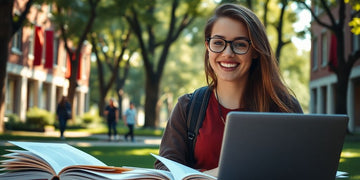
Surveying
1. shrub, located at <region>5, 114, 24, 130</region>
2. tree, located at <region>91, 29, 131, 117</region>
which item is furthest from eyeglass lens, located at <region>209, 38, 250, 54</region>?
tree, located at <region>91, 29, 131, 117</region>

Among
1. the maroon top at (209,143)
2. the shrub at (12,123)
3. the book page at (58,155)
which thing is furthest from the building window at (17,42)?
the book page at (58,155)

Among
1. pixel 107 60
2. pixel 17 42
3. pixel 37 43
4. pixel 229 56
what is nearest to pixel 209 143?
pixel 229 56

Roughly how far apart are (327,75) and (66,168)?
33621 millimetres

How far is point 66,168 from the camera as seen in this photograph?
7.35ft

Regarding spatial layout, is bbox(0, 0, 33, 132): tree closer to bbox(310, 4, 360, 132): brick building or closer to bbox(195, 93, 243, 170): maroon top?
bbox(195, 93, 243, 170): maroon top

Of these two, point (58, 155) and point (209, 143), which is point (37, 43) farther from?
point (58, 155)

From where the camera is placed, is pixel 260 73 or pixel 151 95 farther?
pixel 151 95

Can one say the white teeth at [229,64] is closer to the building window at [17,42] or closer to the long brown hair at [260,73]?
the long brown hair at [260,73]

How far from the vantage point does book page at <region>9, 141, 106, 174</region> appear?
2346 millimetres

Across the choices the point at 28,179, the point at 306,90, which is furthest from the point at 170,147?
the point at 306,90

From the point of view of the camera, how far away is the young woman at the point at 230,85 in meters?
2.88

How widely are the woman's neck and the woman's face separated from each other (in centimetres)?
12

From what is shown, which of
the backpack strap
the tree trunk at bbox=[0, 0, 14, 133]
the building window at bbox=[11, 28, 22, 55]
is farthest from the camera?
the building window at bbox=[11, 28, 22, 55]

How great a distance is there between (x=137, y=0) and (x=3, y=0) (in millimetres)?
8979
